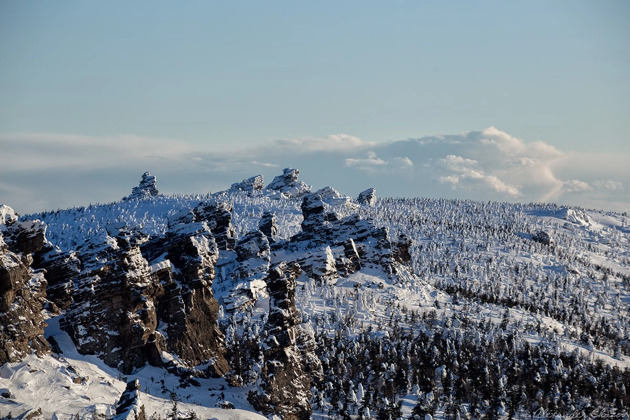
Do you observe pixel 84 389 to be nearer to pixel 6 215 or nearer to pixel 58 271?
pixel 58 271

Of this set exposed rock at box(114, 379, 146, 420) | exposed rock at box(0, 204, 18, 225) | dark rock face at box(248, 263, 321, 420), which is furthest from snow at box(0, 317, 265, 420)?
exposed rock at box(0, 204, 18, 225)

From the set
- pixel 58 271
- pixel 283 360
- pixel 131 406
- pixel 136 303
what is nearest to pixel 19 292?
pixel 58 271

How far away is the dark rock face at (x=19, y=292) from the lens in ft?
315

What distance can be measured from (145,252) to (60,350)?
4568 centimetres

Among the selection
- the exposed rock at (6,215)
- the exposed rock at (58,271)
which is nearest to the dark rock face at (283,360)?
the exposed rock at (58,271)

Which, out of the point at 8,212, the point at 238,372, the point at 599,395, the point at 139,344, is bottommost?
the point at 599,395

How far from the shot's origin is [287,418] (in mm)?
123312

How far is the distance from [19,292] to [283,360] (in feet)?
169

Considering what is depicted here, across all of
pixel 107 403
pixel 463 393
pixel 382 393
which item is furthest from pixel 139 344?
pixel 463 393

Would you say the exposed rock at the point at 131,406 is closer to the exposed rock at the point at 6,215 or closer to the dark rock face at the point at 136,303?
the dark rock face at the point at 136,303

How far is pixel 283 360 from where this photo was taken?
5015 inches

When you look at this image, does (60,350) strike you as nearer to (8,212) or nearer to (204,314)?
(8,212)

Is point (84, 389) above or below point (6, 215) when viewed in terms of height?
below

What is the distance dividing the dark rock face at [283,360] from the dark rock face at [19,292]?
41.6 meters
